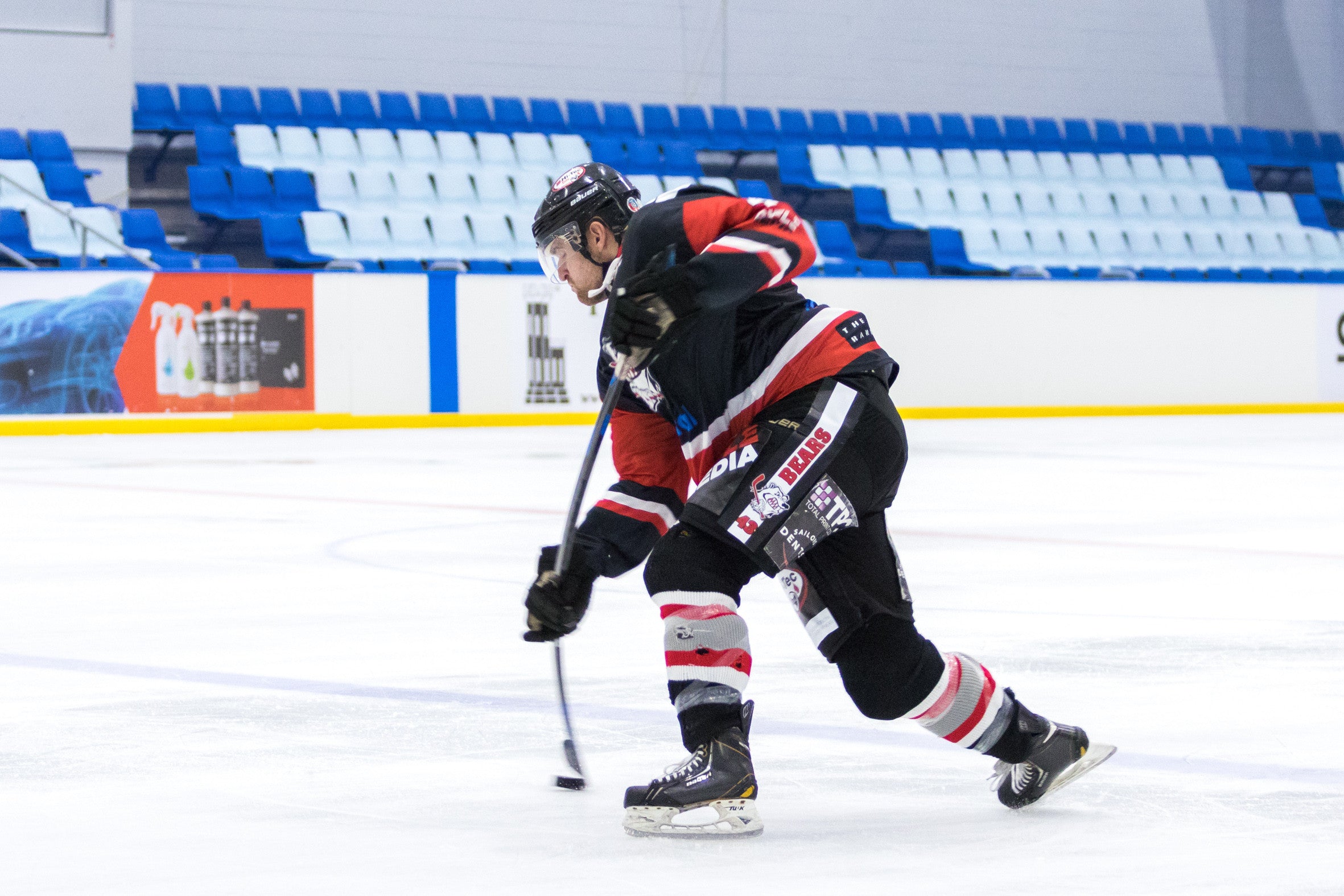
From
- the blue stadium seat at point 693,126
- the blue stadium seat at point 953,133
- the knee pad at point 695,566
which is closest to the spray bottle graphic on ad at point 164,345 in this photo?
the blue stadium seat at point 693,126

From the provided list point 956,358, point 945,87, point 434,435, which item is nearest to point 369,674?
point 434,435

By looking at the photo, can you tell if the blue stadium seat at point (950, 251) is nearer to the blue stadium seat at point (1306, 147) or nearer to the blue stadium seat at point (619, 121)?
the blue stadium seat at point (619, 121)

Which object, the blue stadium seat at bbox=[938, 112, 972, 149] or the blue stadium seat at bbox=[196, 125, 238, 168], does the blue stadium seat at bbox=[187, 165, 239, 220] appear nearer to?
the blue stadium seat at bbox=[196, 125, 238, 168]

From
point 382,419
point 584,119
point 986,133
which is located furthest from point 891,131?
point 382,419

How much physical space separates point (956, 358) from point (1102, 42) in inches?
342

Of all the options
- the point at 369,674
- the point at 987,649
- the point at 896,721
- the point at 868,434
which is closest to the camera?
the point at 868,434

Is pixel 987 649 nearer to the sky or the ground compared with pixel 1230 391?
nearer to the ground

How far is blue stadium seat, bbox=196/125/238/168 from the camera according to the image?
1795cm

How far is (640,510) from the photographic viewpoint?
127 inches

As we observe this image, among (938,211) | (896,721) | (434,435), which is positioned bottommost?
(896,721)

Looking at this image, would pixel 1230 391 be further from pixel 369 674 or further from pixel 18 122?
pixel 369 674

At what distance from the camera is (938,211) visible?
20906 mm

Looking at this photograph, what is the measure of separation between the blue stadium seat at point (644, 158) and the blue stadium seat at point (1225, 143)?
25.1 feet

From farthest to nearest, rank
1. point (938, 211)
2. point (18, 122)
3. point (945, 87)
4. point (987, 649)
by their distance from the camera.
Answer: point (945, 87), point (938, 211), point (18, 122), point (987, 649)
